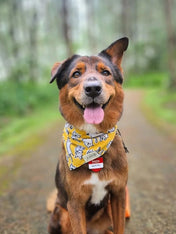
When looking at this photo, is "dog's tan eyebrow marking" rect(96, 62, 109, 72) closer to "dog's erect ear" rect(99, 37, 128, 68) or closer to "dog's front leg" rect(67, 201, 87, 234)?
"dog's erect ear" rect(99, 37, 128, 68)

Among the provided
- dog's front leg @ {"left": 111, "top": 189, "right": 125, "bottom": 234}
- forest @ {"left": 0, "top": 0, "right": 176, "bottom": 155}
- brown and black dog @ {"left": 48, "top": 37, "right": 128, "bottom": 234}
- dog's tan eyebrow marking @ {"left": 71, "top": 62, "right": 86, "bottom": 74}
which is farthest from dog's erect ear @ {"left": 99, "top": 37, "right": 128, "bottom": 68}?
forest @ {"left": 0, "top": 0, "right": 176, "bottom": 155}

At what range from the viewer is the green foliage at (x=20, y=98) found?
10800 millimetres

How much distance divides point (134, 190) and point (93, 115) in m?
2.29

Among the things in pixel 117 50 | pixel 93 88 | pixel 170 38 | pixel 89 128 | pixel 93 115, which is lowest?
pixel 89 128

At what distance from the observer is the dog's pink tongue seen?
2.59 meters

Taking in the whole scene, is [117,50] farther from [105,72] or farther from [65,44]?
[65,44]

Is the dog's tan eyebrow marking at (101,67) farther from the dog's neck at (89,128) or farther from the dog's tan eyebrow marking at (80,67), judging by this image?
the dog's neck at (89,128)

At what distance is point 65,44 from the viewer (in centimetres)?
1712

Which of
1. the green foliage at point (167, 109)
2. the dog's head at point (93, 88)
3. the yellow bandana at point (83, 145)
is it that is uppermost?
the dog's head at point (93, 88)

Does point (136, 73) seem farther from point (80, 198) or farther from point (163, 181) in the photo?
point (80, 198)

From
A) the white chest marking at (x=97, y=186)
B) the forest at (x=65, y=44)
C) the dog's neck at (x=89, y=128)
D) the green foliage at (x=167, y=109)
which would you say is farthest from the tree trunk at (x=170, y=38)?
the white chest marking at (x=97, y=186)

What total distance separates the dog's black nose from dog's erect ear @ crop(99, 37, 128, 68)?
67cm

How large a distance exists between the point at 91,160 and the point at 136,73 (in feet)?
102

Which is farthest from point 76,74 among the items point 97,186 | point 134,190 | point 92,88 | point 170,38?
point 170,38
